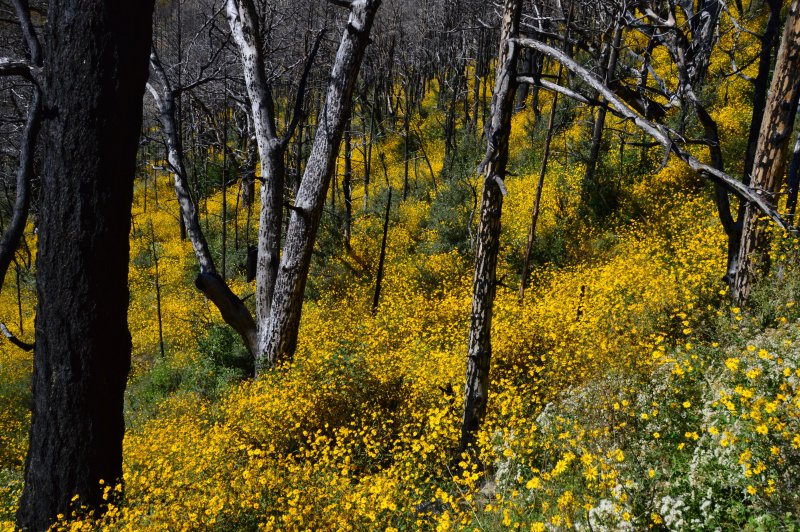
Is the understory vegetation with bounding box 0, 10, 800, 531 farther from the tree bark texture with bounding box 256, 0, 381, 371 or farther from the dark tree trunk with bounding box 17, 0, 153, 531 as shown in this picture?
the tree bark texture with bounding box 256, 0, 381, 371

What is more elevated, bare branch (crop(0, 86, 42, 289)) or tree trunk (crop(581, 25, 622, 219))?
tree trunk (crop(581, 25, 622, 219))

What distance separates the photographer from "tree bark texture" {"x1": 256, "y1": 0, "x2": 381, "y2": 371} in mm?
5219

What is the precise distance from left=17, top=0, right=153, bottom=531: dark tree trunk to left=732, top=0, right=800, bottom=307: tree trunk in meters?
5.81

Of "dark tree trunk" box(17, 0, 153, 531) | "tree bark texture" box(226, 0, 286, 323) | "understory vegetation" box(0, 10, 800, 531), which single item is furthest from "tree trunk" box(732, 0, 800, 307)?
"dark tree trunk" box(17, 0, 153, 531)

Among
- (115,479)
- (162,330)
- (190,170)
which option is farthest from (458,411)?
(190,170)

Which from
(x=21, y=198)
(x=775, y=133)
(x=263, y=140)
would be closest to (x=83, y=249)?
(x=21, y=198)

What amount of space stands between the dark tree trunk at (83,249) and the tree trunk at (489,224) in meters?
2.50

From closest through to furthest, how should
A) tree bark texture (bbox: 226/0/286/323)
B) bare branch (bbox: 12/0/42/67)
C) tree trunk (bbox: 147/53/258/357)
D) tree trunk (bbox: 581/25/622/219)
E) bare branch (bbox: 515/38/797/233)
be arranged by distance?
1. bare branch (bbox: 12/0/42/67)
2. bare branch (bbox: 515/38/797/233)
3. tree bark texture (bbox: 226/0/286/323)
4. tree trunk (bbox: 147/53/258/357)
5. tree trunk (bbox: 581/25/622/219)

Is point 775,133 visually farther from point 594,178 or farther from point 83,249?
point 594,178

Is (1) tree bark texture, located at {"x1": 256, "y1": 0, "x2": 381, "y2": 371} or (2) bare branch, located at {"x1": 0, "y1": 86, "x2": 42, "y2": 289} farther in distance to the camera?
(1) tree bark texture, located at {"x1": 256, "y1": 0, "x2": 381, "y2": 371}

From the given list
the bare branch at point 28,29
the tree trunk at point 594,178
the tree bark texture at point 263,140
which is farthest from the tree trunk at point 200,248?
the tree trunk at point 594,178

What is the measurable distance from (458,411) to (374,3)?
4.49 meters

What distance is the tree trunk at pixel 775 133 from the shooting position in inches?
201

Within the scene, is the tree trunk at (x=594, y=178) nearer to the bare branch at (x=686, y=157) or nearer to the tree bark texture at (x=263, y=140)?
the tree bark texture at (x=263, y=140)
